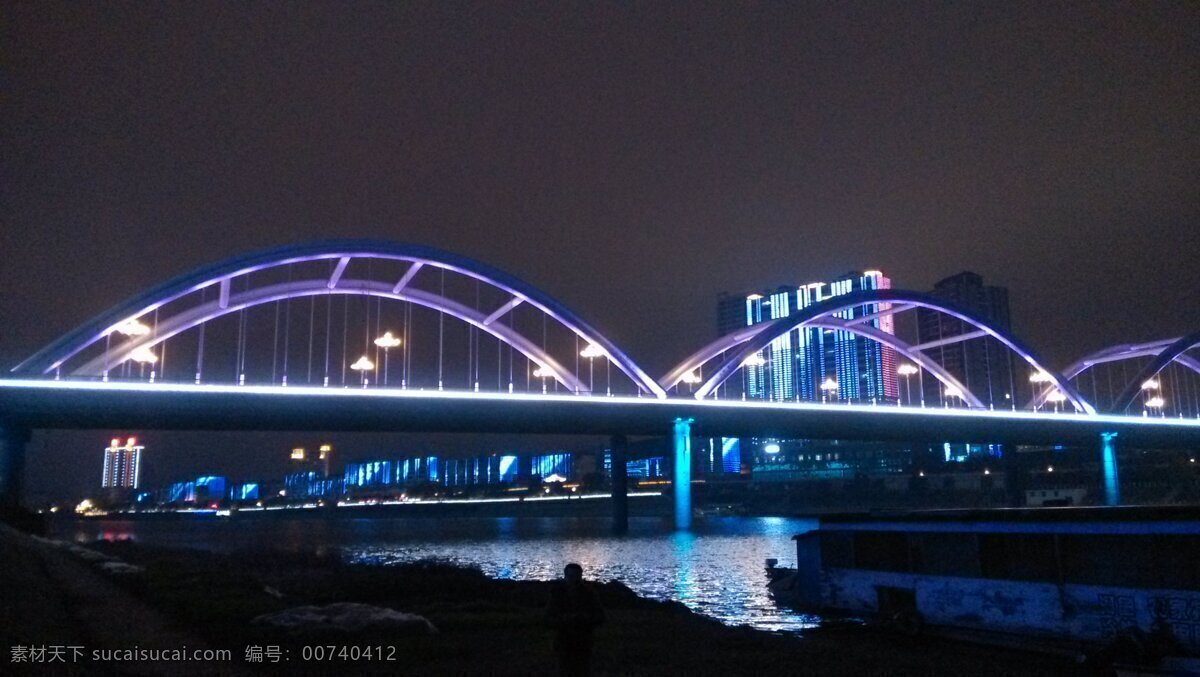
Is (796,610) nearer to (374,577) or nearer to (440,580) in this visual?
(440,580)

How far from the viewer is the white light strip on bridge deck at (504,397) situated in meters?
66.8

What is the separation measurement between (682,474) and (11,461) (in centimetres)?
5834

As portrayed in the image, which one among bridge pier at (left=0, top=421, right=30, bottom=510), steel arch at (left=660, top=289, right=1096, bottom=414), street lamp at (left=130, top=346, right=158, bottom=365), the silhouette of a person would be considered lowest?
the silhouette of a person

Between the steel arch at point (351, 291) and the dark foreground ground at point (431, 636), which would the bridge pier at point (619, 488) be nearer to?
the steel arch at point (351, 291)

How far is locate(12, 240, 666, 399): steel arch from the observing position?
238 ft

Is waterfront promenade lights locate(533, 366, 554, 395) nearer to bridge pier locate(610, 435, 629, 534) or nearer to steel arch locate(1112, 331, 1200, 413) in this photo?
bridge pier locate(610, 435, 629, 534)

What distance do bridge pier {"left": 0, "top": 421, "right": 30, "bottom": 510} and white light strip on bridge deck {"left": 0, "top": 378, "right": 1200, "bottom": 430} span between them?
27.5 ft

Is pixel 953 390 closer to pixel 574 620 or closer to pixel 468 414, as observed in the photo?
pixel 468 414

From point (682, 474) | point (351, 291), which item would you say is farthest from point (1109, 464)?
point (351, 291)

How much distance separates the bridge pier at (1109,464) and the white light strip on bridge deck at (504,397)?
5844mm

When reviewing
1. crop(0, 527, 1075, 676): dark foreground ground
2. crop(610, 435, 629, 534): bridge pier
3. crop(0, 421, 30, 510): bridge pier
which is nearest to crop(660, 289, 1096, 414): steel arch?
crop(610, 435, 629, 534): bridge pier

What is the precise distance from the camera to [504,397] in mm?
79312

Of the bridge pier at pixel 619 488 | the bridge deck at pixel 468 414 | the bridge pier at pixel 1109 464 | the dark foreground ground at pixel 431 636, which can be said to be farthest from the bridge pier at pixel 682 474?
the dark foreground ground at pixel 431 636

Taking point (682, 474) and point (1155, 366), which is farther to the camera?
point (1155, 366)
